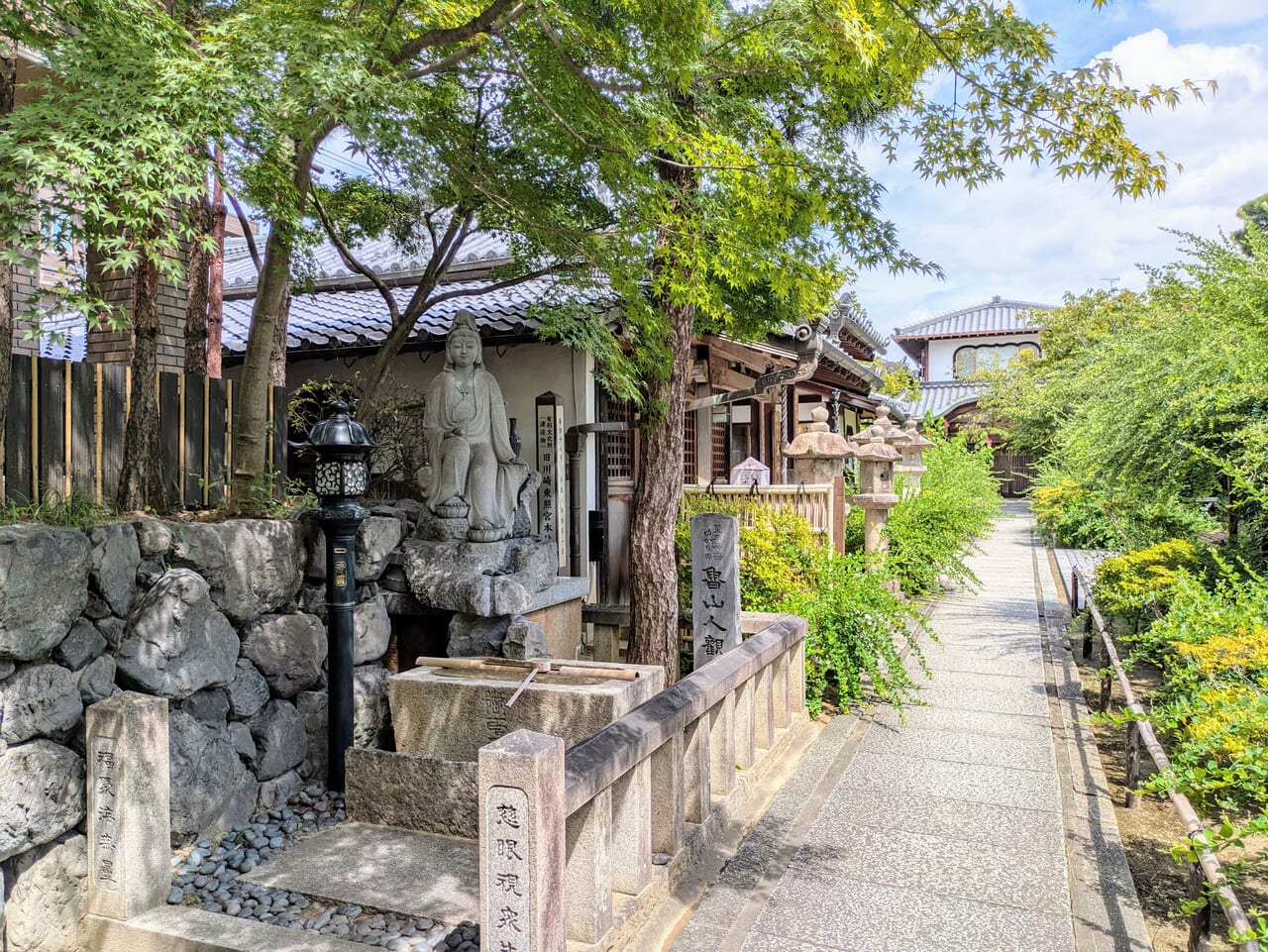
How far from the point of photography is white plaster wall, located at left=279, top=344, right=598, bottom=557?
395 inches

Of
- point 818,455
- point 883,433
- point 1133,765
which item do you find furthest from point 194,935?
point 883,433

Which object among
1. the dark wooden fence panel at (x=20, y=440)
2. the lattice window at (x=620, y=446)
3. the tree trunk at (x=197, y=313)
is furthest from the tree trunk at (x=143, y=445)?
the lattice window at (x=620, y=446)

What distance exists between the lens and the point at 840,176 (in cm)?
638

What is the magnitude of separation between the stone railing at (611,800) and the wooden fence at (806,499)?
4.17 metres

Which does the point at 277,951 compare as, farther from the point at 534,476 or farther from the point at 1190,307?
the point at 1190,307

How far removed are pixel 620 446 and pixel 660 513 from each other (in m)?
3.93

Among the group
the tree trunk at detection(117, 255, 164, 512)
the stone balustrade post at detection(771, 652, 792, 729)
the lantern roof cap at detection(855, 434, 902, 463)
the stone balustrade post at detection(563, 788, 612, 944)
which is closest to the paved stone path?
the stone balustrade post at detection(771, 652, 792, 729)

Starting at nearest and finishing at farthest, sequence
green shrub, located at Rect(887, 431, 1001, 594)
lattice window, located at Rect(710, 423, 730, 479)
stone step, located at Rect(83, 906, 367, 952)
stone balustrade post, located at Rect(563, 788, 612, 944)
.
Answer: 1. stone balustrade post, located at Rect(563, 788, 612, 944)
2. stone step, located at Rect(83, 906, 367, 952)
3. green shrub, located at Rect(887, 431, 1001, 594)
4. lattice window, located at Rect(710, 423, 730, 479)

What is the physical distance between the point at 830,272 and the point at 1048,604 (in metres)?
8.83

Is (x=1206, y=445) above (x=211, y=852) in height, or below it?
above

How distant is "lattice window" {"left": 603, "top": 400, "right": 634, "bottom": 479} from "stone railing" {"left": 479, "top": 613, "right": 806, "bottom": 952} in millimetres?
4988

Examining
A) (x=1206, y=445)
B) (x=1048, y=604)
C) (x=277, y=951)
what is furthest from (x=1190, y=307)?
(x=277, y=951)

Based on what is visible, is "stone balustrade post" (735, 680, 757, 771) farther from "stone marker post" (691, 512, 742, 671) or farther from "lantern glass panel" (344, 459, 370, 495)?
"lantern glass panel" (344, 459, 370, 495)

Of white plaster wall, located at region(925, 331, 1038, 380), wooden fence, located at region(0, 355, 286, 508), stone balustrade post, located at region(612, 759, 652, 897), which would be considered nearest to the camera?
stone balustrade post, located at region(612, 759, 652, 897)
